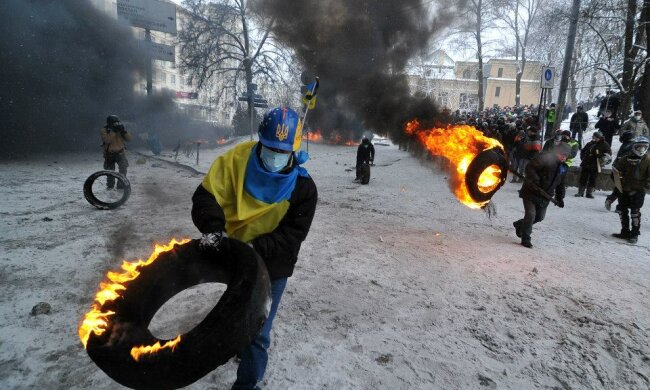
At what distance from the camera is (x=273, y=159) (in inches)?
96.2

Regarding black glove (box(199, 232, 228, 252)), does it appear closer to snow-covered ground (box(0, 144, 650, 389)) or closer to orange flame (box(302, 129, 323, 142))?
snow-covered ground (box(0, 144, 650, 389))

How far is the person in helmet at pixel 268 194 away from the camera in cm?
238

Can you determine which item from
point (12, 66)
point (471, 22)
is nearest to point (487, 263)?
point (12, 66)

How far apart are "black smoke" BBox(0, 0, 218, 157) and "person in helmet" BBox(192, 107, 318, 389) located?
17367mm

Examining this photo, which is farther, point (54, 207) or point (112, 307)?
point (54, 207)

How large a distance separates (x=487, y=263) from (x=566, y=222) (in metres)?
4.03

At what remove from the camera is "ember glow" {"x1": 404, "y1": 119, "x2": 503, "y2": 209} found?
17.0ft

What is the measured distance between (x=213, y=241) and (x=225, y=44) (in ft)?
84.2

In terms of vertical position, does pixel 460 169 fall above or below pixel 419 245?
above

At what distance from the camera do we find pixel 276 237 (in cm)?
239

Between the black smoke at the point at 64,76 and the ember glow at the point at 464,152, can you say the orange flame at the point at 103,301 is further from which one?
the black smoke at the point at 64,76

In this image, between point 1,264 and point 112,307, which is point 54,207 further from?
point 112,307

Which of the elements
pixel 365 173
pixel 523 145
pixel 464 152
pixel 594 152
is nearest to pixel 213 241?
pixel 464 152

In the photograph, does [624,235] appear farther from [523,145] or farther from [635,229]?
[523,145]
